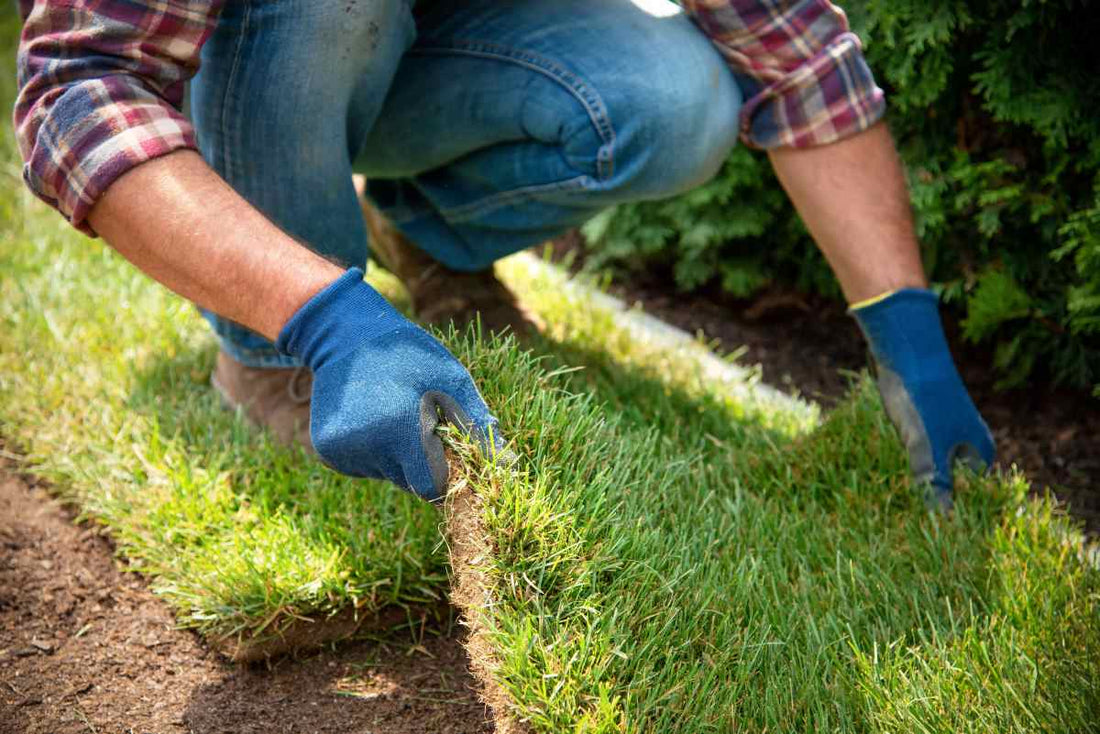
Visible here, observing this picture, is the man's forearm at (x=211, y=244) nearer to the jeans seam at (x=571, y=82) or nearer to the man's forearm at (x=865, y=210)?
the jeans seam at (x=571, y=82)

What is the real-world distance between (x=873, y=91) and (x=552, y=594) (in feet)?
4.53

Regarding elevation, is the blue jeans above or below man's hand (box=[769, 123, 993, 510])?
above

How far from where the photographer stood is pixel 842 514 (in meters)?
2.11

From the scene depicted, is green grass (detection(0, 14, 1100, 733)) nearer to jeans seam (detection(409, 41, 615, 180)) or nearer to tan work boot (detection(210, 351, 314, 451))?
tan work boot (detection(210, 351, 314, 451))

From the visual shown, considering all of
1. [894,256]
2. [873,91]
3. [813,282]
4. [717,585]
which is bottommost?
[813,282]

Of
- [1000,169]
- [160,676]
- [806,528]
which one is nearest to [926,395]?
[806,528]

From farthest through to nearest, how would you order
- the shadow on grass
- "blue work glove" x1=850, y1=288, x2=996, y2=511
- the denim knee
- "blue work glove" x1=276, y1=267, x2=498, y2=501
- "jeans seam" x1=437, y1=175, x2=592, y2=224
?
"jeans seam" x1=437, y1=175, x2=592, y2=224
the denim knee
"blue work glove" x1=850, y1=288, x2=996, y2=511
the shadow on grass
"blue work glove" x1=276, y1=267, x2=498, y2=501

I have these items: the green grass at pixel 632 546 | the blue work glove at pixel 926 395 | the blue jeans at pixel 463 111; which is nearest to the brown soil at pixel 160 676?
the green grass at pixel 632 546

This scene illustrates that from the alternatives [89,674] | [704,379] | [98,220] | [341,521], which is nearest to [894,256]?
[704,379]

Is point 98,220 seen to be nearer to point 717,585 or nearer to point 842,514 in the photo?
point 717,585

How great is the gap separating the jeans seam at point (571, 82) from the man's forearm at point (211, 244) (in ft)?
2.90

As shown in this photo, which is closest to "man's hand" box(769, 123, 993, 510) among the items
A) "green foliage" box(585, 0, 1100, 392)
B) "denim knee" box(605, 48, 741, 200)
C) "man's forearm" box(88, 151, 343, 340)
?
"denim knee" box(605, 48, 741, 200)

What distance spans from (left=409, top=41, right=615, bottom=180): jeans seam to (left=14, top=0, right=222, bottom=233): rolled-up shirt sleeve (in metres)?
0.84

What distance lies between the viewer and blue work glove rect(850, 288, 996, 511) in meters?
2.12
